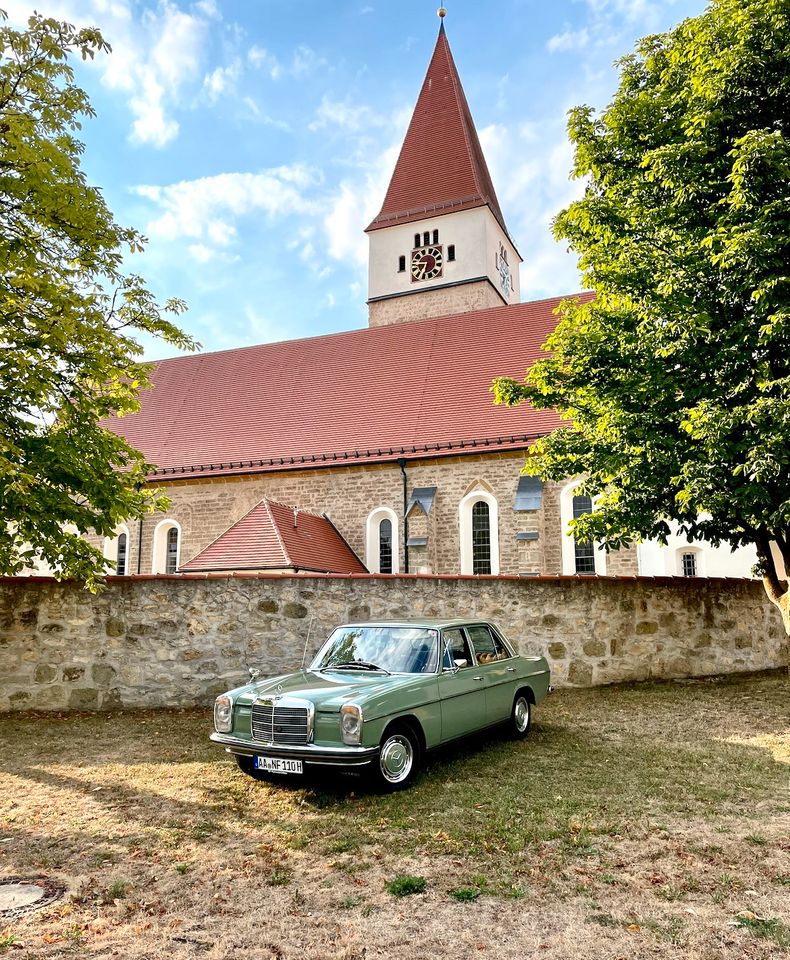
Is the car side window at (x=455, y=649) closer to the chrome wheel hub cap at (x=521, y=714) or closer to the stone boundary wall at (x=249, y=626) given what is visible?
the chrome wheel hub cap at (x=521, y=714)

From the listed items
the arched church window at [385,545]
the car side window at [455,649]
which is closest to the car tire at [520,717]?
the car side window at [455,649]

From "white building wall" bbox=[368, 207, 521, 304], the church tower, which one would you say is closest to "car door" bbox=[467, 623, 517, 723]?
the church tower

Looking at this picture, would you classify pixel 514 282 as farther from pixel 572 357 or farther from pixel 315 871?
pixel 315 871

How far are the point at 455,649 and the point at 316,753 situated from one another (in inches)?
75.8

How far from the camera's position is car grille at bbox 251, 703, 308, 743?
20.1 ft

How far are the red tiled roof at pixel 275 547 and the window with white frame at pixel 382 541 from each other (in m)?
0.64

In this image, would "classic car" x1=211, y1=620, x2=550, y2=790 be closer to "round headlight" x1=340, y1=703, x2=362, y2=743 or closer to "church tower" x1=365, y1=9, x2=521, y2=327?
"round headlight" x1=340, y1=703, x2=362, y2=743

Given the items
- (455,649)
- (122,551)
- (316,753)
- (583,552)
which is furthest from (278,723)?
(122,551)

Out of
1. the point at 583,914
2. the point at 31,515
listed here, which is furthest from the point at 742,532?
the point at 31,515

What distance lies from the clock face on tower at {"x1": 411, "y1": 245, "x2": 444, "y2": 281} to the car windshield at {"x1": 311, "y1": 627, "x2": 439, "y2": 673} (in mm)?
31802

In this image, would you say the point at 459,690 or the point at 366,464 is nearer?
the point at 459,690

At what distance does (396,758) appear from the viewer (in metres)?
6.27

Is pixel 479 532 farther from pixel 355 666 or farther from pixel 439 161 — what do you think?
pixel 439 161

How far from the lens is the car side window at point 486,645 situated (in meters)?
7.66
